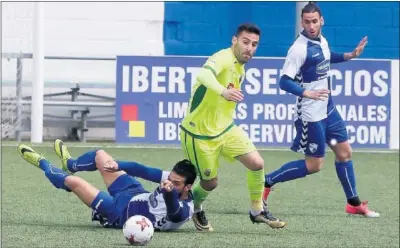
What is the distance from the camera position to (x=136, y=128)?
1606 centimetres

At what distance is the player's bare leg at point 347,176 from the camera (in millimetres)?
10148

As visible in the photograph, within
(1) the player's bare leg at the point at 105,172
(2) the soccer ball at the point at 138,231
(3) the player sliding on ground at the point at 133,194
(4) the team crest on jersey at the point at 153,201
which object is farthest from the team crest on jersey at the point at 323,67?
(2) the soccer ball at the point at 138,231

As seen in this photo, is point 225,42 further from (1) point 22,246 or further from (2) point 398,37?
(1) point 22,246

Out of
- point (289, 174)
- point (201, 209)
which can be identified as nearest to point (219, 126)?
point (201, 209)

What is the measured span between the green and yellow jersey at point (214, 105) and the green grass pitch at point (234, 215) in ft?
2.46

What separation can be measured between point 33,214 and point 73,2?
31.8ft

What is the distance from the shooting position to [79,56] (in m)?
18.4

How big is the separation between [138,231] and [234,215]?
2.15m

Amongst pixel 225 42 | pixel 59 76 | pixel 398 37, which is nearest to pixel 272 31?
pixel 225 42

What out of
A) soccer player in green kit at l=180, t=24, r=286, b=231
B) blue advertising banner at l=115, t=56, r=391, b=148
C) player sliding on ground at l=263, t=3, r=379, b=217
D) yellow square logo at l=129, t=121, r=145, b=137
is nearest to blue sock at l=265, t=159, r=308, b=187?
player sliding on ground at l=263, t=3, r=379, b=217

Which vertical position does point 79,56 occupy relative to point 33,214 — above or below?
above

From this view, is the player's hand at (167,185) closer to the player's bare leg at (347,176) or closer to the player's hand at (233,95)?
the player's hand at (233,95)

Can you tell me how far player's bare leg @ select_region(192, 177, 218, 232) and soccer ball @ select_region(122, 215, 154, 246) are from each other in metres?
1.02

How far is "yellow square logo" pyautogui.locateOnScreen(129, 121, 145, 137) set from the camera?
16047 mm
